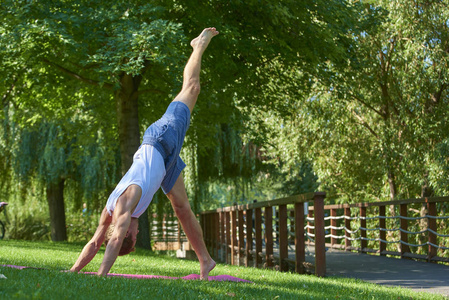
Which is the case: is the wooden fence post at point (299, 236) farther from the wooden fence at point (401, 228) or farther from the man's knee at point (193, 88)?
the man's knee at point (193, 88)

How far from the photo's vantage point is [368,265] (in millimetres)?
10828

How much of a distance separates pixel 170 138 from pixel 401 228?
829cm

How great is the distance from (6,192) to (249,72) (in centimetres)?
1196

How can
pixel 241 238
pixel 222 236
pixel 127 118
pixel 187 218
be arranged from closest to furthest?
pixel 187 218, pixel 127 118, pixel 241 238, pixel 222 236

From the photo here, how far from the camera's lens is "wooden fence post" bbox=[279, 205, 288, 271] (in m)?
10.1

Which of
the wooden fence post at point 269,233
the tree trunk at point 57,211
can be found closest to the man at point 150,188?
the wooden fence post at point 269,233

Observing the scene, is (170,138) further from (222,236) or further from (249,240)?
(222,236)

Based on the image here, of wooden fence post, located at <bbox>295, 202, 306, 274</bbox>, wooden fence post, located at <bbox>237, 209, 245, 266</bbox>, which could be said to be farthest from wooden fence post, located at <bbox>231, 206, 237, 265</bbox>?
wooden fence post, located at <bbox>295, 202, 306, 274</bbox>

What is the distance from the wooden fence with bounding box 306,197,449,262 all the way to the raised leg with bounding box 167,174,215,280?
10.4 feet

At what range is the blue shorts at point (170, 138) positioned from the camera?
17.3 feet

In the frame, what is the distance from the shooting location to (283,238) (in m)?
10.2

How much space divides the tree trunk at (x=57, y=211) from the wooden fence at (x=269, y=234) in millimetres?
5322

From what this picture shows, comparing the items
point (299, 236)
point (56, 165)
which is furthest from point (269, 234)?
point (56, 165)

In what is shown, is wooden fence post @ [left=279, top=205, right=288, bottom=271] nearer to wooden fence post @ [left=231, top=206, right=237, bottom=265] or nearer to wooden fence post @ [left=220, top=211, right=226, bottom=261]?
wooden fence post @ [left=231, top=206, right=237, bottom=265]
